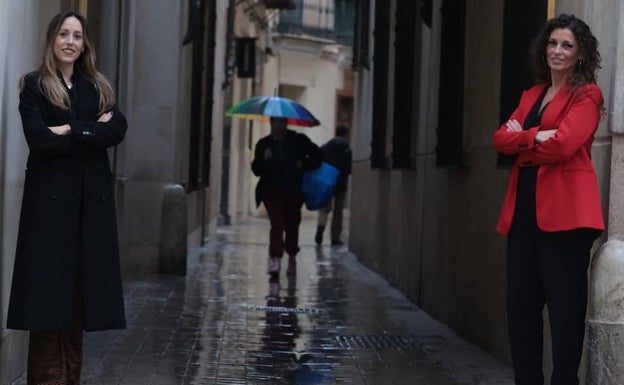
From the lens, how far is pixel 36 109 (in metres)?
6.03

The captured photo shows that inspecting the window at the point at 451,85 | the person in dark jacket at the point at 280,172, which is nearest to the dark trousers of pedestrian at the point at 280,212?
the person in dark jacket at the point at 280,172

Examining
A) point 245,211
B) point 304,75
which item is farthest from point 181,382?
point 304,75

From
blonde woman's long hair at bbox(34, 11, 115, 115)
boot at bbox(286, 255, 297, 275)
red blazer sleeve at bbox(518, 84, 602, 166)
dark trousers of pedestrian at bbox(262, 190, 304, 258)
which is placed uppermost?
blonde woman's long hair at bbox(34, 11, 115, 115)

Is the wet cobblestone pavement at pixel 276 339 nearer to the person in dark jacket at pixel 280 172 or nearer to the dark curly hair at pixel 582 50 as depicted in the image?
the person in dark jacket at pixel 280 172

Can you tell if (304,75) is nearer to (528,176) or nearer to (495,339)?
(495,339)

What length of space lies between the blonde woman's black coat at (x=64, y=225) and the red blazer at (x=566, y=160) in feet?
6.34

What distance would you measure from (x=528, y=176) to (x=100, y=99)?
207 centimetres

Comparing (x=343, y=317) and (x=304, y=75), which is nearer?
(x=343, y=317)

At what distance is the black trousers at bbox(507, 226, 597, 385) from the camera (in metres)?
5.72

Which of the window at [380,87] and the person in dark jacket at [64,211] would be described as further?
the window at [380,87]

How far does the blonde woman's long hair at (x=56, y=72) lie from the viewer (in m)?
6.09

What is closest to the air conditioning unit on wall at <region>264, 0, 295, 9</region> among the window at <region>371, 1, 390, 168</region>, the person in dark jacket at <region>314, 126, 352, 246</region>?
the person in dark jacket at <region>314, 126, 352, 246</region>

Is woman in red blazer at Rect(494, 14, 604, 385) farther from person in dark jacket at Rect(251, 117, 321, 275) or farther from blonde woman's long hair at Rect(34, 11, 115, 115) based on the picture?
person in dark jacket at Rect(251, 117, 321, 275)

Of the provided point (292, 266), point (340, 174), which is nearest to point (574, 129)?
point (292, 266)
